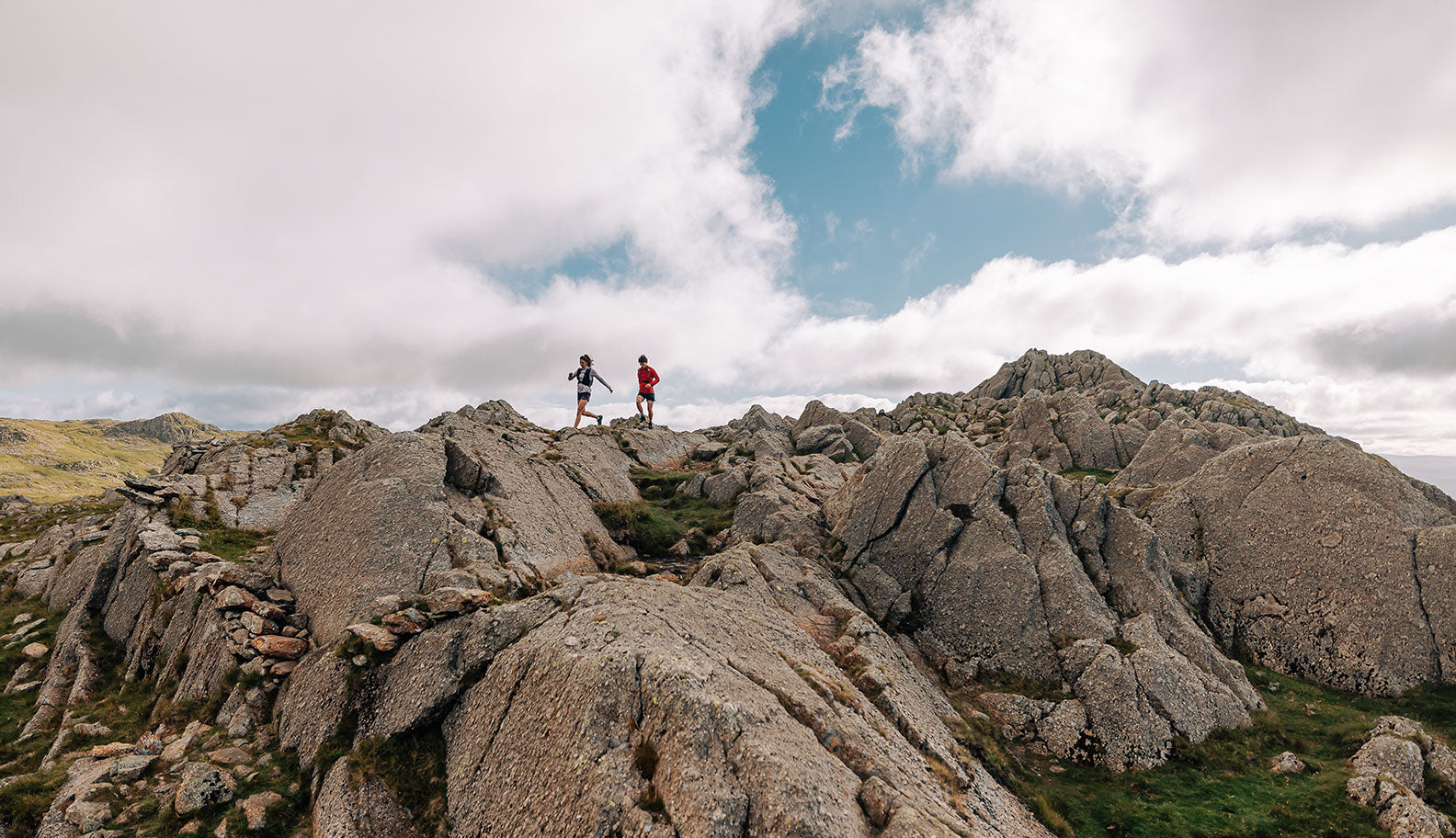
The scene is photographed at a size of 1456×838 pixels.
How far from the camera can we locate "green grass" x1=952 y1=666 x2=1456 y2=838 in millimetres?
18422

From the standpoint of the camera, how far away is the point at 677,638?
54.2 ft

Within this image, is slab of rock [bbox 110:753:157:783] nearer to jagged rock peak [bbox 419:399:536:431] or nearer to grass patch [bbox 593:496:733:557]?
grass patch [bbox 593:496:733:557]

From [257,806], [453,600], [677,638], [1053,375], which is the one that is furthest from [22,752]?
[1053,375]

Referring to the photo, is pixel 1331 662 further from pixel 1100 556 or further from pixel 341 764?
pixel 341 764

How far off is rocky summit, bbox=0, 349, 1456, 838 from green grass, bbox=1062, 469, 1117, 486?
2719 cm

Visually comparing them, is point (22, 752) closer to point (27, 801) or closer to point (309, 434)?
point (27, 801)

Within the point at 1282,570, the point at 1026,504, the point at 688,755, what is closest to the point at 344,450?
the point at 688,755

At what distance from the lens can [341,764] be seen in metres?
15.3

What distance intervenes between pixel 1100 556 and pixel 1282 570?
11099mm

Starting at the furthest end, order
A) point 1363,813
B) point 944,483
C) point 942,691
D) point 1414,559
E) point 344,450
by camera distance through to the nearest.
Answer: point 344,450
point 944,483
point 1414,559
point 942,691
point 1363,813

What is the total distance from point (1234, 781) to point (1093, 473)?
58.4m

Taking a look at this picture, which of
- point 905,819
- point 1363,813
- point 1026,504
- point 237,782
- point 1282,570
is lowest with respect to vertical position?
point 1363,813

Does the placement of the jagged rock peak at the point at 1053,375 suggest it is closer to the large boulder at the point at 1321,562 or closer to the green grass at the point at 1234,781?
the large boulder at the point at 1321,562

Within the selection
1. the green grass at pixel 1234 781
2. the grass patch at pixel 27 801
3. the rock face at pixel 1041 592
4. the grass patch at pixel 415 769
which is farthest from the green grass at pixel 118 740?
the rock face at pixel 1041 592
